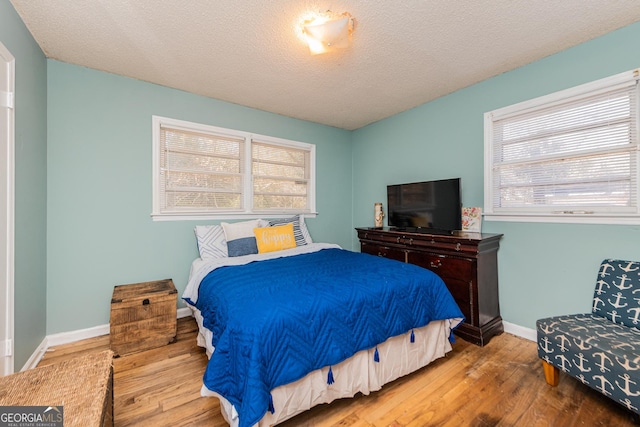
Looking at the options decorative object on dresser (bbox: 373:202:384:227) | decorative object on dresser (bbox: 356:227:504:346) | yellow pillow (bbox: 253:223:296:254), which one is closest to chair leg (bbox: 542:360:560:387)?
decorative object on dresser (bbox: 356:227:504:346)

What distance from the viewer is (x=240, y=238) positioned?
9.41 feet

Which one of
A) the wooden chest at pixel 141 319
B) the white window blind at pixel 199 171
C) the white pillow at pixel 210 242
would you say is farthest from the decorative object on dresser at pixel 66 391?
the white window blind at pixel 199 171

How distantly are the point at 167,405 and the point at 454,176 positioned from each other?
3.30m

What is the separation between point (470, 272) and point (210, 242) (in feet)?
8.69

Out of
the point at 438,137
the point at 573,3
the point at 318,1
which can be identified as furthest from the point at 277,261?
the point at 573,3

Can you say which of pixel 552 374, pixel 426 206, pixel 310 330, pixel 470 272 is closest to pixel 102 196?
pixel 310 330

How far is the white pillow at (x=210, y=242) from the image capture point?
2738 millimetres

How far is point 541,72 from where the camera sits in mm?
2285

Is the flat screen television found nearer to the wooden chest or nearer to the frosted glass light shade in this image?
the frosted glass light shade

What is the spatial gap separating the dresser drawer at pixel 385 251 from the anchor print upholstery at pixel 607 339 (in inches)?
52.5

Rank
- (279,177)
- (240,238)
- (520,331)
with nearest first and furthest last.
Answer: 1. (520,331)
2. (240,238)
3. (279,177)

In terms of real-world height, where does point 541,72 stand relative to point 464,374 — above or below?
above

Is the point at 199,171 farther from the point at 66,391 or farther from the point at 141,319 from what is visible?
the point at 66,391

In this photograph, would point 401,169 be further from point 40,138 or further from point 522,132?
point 40,138
